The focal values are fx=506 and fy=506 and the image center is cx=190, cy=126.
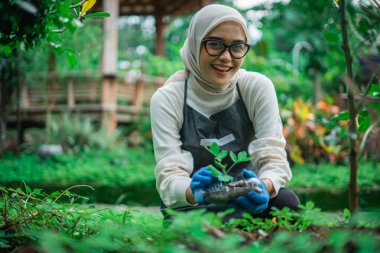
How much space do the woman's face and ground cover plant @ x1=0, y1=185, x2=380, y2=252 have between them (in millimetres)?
747

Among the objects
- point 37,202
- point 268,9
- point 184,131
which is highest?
point 268,9

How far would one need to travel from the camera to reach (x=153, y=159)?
23.1 ft

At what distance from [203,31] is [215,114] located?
14.6 inches

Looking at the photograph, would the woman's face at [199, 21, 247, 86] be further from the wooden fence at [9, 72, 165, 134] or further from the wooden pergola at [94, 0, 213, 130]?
the wooden pergola at [94, 0, 213, 130]

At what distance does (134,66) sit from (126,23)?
1406cm

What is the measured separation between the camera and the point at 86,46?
8234mm

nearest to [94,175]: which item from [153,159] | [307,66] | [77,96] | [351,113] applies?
[153,159]

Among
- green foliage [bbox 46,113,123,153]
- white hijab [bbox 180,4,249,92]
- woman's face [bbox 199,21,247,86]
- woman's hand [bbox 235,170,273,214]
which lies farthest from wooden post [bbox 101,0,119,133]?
woman's hand [bbox 235,170,273,214]

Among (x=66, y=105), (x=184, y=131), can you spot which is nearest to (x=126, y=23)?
(x=66, y=105)

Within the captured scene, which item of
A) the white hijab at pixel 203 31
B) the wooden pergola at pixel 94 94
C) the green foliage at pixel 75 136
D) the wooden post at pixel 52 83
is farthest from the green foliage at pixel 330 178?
the wooden post at pixel 52 83

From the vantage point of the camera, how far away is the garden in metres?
1.10

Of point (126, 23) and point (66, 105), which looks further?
point (126, 23)

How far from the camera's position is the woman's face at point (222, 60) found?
2021 millimetres

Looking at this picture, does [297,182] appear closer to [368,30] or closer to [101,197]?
[101,197]
